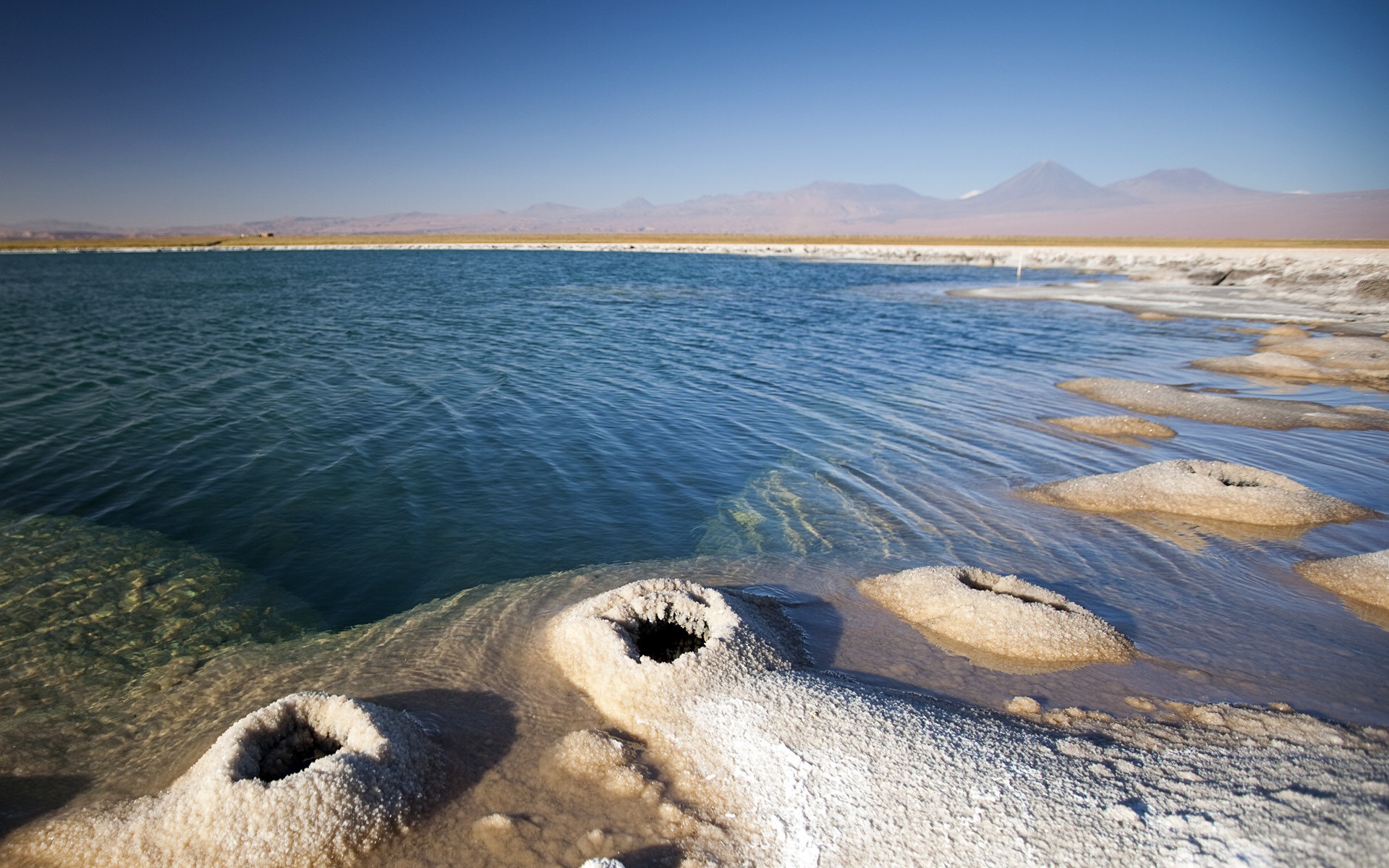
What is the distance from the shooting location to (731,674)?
571 centimetres

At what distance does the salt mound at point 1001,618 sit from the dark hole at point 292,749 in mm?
5545

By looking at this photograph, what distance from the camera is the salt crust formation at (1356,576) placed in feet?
24.8

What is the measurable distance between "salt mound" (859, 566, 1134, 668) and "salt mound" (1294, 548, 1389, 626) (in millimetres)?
3369

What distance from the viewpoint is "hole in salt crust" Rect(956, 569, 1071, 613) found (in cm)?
704

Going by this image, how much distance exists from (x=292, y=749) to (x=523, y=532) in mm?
4648

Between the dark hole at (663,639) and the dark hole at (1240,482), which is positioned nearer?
the dark hole at (663,639)

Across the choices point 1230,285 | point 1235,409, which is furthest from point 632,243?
point 1235,409

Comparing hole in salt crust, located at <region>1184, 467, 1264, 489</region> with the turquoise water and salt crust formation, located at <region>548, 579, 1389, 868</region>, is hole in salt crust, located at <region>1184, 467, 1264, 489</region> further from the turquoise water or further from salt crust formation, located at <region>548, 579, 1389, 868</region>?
salt crust formation, located at <region>548, 579, 1389, 868</region>

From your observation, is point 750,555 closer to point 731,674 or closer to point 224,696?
point 731,674

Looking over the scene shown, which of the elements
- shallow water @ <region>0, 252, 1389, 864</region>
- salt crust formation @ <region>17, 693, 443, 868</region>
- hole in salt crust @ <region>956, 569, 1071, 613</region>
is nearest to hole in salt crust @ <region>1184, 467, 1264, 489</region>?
shallow water @ <region>0, 252, 1389, 864</region>

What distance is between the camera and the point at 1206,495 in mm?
9805

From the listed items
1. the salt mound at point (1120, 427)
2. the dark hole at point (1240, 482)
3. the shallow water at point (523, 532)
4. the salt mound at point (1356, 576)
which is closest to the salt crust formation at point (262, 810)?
the shallow water at point (523, 532)

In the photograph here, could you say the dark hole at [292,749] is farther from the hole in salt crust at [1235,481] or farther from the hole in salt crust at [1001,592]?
the hole in salt crust at [1235,481]

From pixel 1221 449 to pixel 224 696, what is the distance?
635 inches
